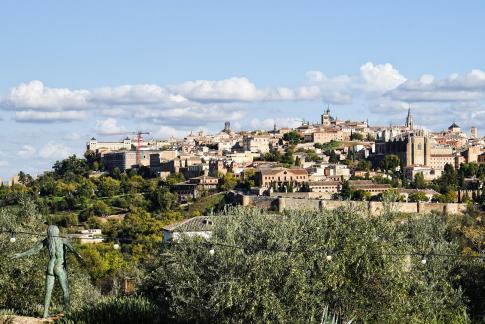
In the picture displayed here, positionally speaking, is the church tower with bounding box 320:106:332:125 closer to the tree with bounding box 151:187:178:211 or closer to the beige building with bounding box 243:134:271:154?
the beige building with bounding box 243:134:271:154

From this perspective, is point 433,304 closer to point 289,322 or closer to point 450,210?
point 289,322

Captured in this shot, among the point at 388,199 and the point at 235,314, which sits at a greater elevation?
the point at 388,199

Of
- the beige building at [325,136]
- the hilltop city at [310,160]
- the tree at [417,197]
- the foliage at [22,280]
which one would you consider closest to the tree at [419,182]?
the hilltop city at [310,160]

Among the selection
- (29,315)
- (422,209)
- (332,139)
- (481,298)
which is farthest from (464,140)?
(29,315)

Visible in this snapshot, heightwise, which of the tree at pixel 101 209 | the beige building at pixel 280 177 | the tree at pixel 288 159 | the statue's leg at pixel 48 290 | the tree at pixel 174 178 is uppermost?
the statue's leg at pixel 48 290

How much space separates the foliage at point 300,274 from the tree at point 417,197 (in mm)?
61654

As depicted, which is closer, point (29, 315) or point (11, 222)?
point (29, 315)

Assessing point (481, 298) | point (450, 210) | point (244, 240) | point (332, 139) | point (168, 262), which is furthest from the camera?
point (332, 139)

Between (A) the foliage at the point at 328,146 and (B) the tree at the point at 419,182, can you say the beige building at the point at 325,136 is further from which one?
(B) the tree at the point at 419,182

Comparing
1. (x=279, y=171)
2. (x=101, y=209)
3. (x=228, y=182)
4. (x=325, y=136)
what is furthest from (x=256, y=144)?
(x=101, y=209)

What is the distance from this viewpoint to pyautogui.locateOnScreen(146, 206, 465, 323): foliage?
16.4m

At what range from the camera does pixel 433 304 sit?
21219mm

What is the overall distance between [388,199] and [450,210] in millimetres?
56354

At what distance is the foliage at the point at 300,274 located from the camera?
16422 mm
